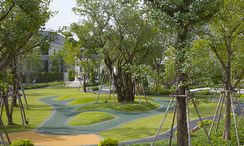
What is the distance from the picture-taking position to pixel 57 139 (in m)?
18.4

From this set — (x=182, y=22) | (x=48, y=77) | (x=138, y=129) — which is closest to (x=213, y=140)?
(x=182, y=22)

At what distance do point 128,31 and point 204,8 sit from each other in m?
18.6

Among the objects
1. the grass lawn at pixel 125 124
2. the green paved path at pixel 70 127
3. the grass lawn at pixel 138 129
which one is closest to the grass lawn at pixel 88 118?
the grass lawn at pixel 125 124


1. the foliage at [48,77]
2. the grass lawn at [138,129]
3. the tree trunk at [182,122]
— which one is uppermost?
the foliage at [48,77]

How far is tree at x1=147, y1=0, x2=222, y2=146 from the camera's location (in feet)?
37.7

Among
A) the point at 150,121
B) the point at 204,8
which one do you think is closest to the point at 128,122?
the point at 150,121

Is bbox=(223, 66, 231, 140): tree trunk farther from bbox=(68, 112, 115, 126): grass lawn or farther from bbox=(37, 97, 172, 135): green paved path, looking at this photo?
bbox=(68, 112, 115, 126): grass lawn

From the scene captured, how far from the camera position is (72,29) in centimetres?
3253

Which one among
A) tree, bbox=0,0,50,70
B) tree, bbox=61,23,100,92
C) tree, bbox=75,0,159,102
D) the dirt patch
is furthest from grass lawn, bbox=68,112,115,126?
tree, bbox=0,0,50,70

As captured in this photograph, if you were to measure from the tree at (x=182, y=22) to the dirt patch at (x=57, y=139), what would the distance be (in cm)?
618

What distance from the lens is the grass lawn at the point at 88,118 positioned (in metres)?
23.6

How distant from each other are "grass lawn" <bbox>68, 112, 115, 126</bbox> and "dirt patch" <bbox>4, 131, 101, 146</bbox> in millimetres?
3803

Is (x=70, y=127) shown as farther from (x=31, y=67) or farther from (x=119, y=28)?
(x=31, y=67)

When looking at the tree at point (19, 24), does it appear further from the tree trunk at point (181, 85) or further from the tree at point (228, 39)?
the tree at point (228, 39)
